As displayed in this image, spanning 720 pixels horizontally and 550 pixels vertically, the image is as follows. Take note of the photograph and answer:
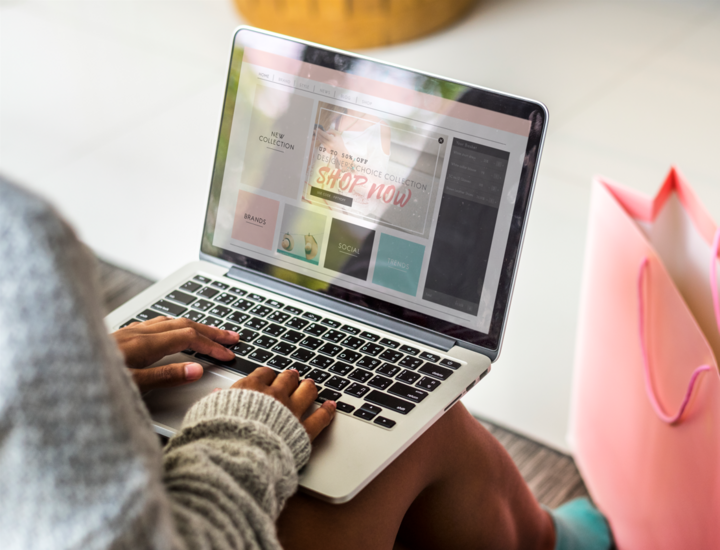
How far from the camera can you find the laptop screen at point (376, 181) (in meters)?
0.68

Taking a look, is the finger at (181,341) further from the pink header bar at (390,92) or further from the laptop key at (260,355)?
the pink header bar at (390,92)

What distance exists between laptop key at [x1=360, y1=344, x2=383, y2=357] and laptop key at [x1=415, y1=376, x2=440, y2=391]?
0.06 meters

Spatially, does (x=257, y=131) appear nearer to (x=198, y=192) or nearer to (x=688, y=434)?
(x=688, y=434)

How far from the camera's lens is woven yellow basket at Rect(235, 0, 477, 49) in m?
1.95

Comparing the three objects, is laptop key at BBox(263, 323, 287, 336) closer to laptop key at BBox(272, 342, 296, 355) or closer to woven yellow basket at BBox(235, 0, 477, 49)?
laptop key at BBox(272, 342, 296, 355)

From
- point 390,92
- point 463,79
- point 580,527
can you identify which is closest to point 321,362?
point 390,92

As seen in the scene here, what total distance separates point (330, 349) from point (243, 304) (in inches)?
4.8

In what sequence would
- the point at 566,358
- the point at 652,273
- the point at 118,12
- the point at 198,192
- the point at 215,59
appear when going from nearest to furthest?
the point at 652,273 < the point at 566,358 < the point at 198,192 < the point at 215,59 < the point at 118,12

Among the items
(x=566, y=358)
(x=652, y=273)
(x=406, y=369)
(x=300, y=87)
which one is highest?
(x=300, y=87)

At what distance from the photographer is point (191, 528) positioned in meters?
0.41

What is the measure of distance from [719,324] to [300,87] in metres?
0.49

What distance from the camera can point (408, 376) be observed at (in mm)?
680

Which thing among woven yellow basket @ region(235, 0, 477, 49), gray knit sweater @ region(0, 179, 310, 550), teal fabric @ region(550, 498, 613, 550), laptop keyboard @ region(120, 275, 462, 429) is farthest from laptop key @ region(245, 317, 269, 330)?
woven yellow basket @ region(235, 0, 477, 49)

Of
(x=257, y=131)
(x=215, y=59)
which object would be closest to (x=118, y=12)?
(x=215, y=59)
